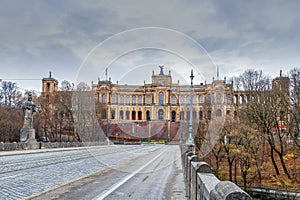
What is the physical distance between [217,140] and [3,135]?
134ft

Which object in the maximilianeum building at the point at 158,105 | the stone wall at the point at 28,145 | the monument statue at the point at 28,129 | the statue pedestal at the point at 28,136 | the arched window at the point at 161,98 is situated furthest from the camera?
the arched window at the point at 161,98

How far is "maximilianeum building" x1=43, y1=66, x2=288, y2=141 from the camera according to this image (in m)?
37.0

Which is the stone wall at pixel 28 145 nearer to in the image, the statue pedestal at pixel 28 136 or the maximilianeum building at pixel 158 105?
the statue pedestal at pixel 28 136

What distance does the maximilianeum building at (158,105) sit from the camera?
3699 centimetres

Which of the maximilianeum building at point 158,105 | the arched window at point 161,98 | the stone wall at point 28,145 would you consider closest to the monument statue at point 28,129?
the stone wall at point 28,145

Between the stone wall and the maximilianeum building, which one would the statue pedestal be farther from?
the maximilianeum building

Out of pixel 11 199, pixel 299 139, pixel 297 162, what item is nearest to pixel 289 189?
pixel 299 139

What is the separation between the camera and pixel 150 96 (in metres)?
124

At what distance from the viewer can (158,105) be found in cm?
12331

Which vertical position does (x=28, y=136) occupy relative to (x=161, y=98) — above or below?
below

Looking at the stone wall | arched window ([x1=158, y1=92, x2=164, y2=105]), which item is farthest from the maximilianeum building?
the stone wall

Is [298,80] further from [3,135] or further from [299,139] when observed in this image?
[3,135]

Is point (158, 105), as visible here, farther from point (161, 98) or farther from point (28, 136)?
point (28, 136)

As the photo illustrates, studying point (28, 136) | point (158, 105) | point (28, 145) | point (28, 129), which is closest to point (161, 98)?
point (158, 105)
